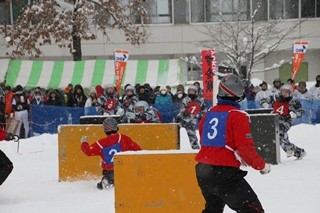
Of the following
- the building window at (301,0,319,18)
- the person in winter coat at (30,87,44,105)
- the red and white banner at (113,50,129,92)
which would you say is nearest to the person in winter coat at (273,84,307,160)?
the red and white banner at (113,50,129,92)

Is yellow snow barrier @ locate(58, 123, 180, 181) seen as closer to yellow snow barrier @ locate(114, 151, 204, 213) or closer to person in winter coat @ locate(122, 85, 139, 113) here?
person in winter coat @ locate(122, 85, 139, 113)

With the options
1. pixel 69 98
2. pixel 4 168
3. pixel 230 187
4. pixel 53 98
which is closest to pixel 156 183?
pixel 230 187

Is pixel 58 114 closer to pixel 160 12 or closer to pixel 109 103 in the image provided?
pixel 109 103

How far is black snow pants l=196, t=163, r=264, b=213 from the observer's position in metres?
5.53

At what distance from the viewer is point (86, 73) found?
2291 centimetres

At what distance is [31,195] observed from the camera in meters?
9.62

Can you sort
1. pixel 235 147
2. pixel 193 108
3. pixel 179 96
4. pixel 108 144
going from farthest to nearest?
1. pixel 179 96
2. pixel 193 108
3. pixel 108 144
4. pixel 235 147

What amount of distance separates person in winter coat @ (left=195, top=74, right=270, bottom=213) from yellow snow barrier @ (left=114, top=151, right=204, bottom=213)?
36.6 inches

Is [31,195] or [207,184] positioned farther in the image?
[31,195]

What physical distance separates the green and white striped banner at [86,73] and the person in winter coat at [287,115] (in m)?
10.3

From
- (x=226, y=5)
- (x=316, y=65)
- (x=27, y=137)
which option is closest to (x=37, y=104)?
(x=27, y=137)

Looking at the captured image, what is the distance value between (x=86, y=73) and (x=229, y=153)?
17.7 metres

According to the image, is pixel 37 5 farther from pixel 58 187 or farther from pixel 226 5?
pixel 58 187

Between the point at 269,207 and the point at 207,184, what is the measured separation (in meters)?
2.46
